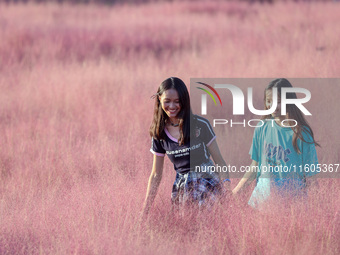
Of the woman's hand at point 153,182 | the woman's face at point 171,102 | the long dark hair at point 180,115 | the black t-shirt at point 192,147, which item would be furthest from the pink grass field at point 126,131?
the woman's face at point 171,102

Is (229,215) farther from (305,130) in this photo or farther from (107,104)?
(107,104)

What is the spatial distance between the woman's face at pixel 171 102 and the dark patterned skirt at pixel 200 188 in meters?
0.35

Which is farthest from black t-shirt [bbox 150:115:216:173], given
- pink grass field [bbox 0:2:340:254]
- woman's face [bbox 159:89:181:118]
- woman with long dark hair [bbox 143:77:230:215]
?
pink grass field [bbox 0:2:340:254]

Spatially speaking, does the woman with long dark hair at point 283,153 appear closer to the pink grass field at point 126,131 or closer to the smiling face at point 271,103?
the smiling face at point 271,103

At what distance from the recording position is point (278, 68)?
5863 mm

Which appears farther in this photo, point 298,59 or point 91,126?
point 298,59

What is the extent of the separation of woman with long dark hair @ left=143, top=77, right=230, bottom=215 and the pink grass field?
128mm

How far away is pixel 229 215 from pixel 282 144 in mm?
513

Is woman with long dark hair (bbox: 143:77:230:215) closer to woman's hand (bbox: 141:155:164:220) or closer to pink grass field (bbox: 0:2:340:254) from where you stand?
woman's hand (bbox: 141:155:164:220)

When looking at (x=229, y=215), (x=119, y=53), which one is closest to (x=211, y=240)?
(x=229, y=215)

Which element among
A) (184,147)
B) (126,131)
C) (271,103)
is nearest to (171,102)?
(184,147)

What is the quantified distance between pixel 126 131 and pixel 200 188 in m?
1.89

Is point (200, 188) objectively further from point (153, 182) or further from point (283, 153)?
point (283, 153)

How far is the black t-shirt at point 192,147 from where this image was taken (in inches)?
109
